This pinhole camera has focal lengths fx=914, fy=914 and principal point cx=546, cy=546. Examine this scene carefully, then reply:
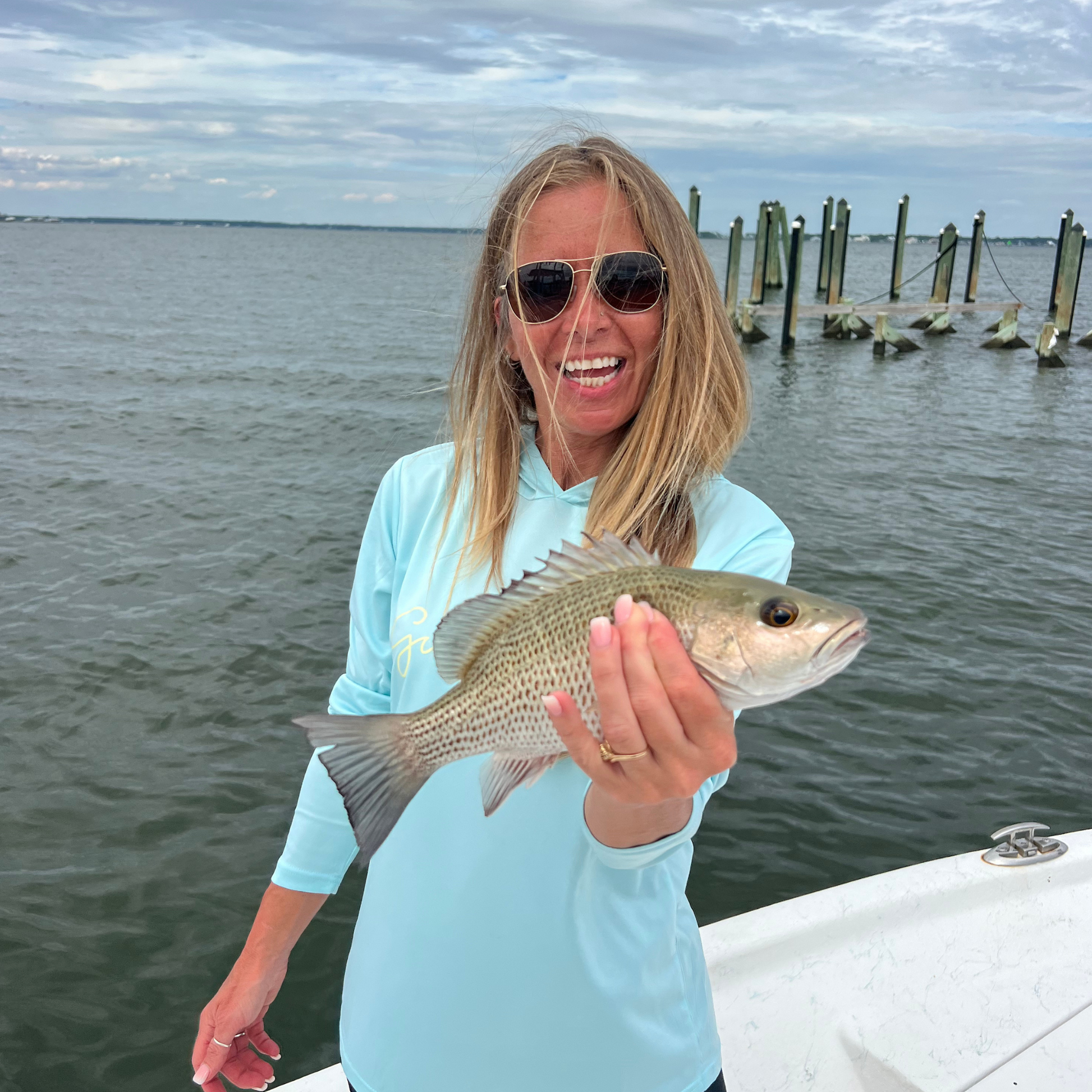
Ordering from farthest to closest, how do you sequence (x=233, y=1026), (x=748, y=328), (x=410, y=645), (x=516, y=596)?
1. (x=748, y=328)
2. (x=233, y=1026)
3. (x=410, y=645)
4. (x=516, y=596)

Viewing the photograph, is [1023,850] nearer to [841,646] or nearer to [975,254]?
[841,646]

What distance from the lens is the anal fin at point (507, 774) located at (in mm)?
1936

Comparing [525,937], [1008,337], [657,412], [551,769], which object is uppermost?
[657,412]

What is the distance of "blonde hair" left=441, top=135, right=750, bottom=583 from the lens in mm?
2314

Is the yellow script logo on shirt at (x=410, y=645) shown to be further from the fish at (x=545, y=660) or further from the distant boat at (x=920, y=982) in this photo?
the distant boat at (x=920, y=982)

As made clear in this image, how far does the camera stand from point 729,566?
220 cm

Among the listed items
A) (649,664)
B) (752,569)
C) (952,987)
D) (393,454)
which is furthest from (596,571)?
(393,454)

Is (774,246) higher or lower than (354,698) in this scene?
higher

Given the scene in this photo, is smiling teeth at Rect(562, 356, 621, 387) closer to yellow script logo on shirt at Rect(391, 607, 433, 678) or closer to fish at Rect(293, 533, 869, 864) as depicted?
fish at Rect(293, 533, 869, 864)

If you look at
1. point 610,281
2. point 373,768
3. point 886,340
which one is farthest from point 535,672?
point 886,340

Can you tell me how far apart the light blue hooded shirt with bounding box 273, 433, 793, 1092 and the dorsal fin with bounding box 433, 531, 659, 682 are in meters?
0.24

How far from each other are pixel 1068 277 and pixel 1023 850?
124 ft

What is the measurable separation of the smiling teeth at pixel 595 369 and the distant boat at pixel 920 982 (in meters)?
2.53

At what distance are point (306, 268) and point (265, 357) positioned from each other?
240 ft
